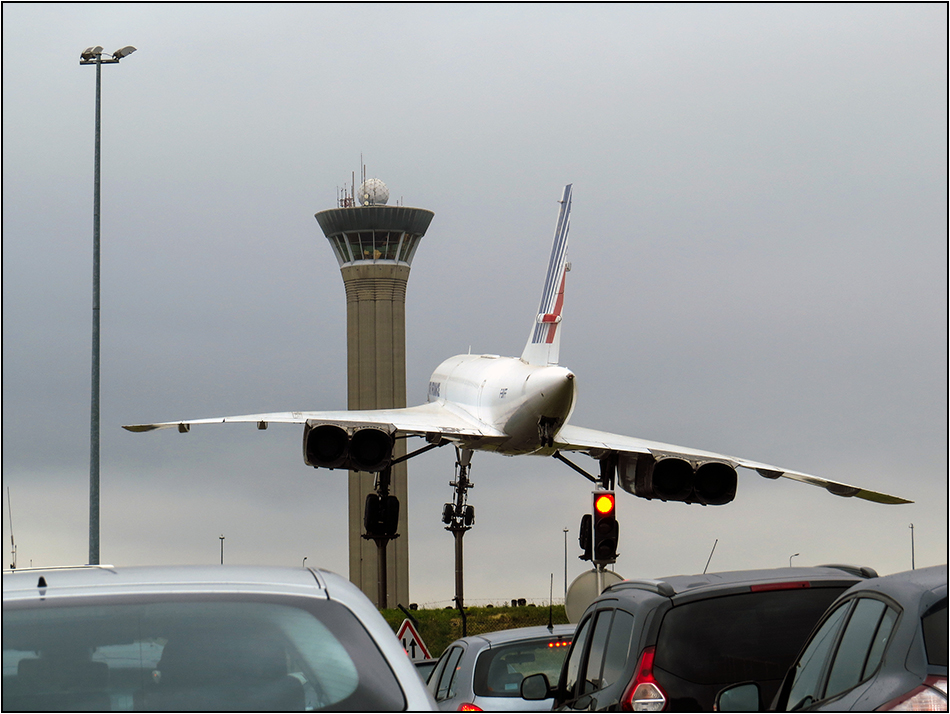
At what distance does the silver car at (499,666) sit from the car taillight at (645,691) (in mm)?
3391

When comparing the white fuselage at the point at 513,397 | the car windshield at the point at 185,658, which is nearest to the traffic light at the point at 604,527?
the white fuselage at the point at 513,397

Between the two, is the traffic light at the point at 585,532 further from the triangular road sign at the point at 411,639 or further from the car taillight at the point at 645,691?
the car taillight at the point at 645,691

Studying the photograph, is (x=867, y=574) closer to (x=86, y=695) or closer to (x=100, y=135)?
(x=86, y=695)

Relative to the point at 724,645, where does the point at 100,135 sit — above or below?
above

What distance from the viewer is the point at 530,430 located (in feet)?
119

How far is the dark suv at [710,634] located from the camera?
25.8 ft

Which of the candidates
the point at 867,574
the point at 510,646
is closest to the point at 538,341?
the point at 510,646

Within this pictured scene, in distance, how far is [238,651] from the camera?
14.3ft

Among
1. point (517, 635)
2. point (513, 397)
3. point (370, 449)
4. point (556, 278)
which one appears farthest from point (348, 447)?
point (517, 635)

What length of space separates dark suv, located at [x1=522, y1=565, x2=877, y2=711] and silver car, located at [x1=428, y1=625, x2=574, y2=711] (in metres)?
3.39

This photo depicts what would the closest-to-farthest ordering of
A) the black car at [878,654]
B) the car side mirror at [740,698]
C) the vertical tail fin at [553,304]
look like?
1. the black car at [878,654]
2. the car side mirror at [740,698]
3. the vertical tail fin at [553,304]

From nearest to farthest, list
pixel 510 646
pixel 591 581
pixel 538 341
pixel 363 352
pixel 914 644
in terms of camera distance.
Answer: pixel 914 644 < pixel 510 646 < pixel 591 581 < pixel 538 341 < pixel 363 352

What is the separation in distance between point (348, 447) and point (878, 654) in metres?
25.3

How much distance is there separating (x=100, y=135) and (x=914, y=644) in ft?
105
